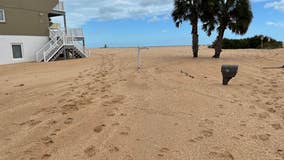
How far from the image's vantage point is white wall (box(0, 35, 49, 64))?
17325 millimetres

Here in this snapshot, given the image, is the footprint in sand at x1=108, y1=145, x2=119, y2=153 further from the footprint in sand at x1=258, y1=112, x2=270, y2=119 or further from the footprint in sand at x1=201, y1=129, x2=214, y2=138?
the footprint in sand at x1=258, y1=112, x2=270, y2=119

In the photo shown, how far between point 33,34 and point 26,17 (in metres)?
1.33

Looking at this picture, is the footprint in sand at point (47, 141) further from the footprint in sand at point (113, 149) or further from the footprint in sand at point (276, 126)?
the footprint in sand at point (276, 126)

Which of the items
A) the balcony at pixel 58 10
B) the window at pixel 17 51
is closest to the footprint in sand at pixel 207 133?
the window at pixel 17 51

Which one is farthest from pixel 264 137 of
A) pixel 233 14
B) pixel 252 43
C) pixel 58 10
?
pixel 252 43

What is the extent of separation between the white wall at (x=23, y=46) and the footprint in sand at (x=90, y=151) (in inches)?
640

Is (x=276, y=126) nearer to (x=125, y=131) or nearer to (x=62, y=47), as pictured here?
(x=125, y=131)

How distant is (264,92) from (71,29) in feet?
58.4

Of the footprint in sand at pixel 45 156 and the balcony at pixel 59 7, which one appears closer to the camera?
the footprint in sand at pixel 45 156

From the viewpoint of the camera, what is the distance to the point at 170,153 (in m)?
3.49

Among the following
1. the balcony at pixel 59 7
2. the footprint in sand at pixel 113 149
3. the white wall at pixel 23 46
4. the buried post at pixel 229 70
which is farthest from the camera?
the balcony at pixel 59 7

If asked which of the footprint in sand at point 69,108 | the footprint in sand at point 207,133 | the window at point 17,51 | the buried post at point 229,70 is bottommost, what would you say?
the footprint in sand at point 207,133

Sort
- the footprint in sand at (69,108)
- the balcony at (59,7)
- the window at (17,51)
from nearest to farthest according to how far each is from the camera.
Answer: the footprint in sand at (69,108)
the window at (17,51)
the balcony at (59,7)

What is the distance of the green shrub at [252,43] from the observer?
3161cm
